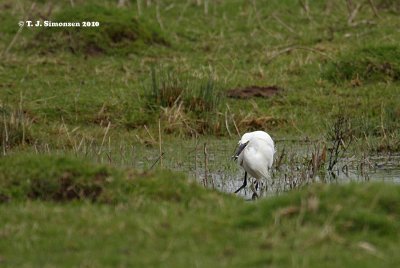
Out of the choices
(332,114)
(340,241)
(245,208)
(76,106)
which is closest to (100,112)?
(76,106)

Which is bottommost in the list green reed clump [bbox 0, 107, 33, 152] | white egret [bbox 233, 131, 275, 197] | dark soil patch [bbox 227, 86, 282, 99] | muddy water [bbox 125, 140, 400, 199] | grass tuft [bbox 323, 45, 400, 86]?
muddy water [bbox 125, 140, 400, 199]

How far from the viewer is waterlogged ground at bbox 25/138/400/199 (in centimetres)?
837

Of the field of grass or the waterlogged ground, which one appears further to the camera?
the waterlogged ground

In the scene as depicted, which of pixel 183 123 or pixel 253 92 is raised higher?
pixel 253 92

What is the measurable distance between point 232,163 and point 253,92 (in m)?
1.92

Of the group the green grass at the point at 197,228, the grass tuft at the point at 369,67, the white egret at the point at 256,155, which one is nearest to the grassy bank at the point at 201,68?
the grass tuft at the point at 369,67

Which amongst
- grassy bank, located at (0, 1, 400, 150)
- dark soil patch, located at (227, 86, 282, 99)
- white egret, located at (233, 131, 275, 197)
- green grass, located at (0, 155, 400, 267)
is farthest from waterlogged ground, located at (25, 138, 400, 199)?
green grass, located at (0, 155, 400, 267)

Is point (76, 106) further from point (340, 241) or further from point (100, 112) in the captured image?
point (340, 241)

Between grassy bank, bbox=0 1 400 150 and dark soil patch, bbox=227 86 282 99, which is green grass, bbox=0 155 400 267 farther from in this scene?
dark soil patch, bbox=227 86 282 99

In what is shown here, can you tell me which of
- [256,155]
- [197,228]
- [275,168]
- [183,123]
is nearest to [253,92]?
[183,123]

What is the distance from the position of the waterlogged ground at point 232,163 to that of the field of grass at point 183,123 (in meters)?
0.04

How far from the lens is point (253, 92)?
11141 millimetres

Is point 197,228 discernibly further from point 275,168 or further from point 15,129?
point 15,129

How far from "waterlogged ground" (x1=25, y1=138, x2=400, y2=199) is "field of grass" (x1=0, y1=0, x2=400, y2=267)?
42 mm
